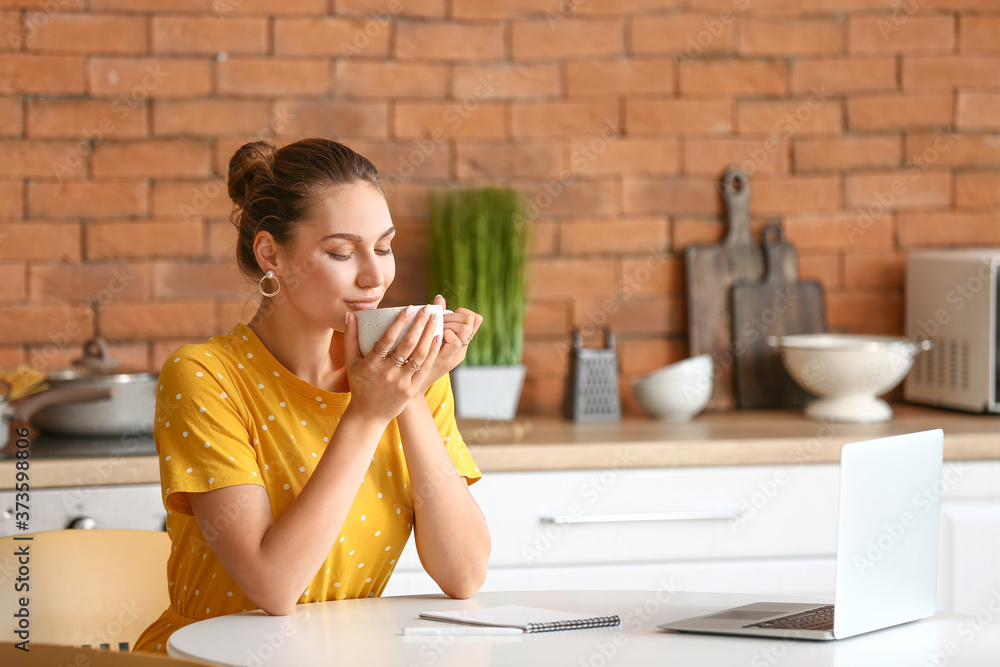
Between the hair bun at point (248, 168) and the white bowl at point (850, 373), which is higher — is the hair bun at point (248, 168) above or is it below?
above

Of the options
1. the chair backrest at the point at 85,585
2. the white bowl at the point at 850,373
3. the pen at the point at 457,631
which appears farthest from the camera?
the white bowl at the point at 850,373

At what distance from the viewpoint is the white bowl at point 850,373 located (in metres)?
2.47

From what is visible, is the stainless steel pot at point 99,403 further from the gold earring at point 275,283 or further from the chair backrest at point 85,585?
the gold earring at point 275,283

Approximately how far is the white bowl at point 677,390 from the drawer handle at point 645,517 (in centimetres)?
36

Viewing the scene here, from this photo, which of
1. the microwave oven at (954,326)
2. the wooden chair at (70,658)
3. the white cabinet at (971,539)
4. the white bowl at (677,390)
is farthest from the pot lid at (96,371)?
the microwave oven at (954,326)

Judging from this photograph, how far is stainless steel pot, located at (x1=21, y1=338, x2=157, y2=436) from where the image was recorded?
2.12 meters

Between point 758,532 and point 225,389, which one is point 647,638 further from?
point 758,532

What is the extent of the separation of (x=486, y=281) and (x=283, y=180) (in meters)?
1.09

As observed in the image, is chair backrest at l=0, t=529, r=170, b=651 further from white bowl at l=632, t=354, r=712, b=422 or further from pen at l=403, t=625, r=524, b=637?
white bowl at l=632, t=354, r=712, b=422

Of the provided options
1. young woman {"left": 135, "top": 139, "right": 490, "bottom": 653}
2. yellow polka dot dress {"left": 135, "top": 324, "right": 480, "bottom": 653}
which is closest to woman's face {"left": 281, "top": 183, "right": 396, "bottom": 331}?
young woman {"left": 135, "top": 139, "right": 490, "bottom": 653}

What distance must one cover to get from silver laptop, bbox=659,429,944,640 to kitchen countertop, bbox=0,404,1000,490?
0.97m

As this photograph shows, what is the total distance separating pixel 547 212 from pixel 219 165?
811mm

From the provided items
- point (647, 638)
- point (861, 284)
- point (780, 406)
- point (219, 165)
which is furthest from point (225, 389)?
point (861, 284)

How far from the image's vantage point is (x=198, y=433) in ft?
4.38
